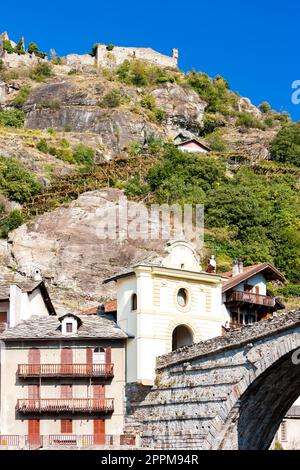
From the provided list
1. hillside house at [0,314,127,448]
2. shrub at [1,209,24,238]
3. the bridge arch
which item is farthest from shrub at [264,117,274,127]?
the bridge arch

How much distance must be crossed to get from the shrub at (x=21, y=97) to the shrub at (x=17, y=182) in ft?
110

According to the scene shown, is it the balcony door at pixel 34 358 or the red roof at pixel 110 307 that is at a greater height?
the red roof at pixel 110 307

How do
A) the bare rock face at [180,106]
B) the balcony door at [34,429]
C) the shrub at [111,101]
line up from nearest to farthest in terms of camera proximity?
1. the balcony door at [34,429]
2. the shrub at [111,101]
3. the bare rock face at [180,106]

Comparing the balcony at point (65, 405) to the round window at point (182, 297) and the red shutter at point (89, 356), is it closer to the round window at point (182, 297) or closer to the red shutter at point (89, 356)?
the red shutter at point (89, 356)

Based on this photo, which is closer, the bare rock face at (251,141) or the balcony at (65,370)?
the balcony at (65,370)

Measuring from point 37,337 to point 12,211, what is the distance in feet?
143

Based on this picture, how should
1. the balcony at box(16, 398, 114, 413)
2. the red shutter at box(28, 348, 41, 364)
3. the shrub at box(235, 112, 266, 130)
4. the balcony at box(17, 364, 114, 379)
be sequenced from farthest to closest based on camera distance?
1. the shrub at box(235, 112, 266, 130)
2. the red shutter at box(28, 348, 41, 364)
3. the balcony at box(17, 364, 114, 379)
4. the balcony at box(16, 398, 114, 413)

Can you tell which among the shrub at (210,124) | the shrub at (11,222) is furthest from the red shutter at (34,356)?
the shrub at (210,124)

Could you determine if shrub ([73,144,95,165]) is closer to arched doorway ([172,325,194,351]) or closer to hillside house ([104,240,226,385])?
arched doorway ([172,325,194,351])

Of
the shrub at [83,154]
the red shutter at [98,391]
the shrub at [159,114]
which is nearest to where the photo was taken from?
the red shutter at [98,391]

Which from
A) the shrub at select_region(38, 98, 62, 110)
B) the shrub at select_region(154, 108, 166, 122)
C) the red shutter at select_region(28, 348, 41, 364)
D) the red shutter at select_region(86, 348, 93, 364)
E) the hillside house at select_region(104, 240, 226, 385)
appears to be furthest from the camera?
the shrub at select_region(154, 108, 166, 122)

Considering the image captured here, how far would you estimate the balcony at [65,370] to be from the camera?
54188mm

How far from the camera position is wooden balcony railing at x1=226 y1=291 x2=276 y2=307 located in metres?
67.5

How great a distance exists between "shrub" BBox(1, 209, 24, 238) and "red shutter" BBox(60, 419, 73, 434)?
40.3m
